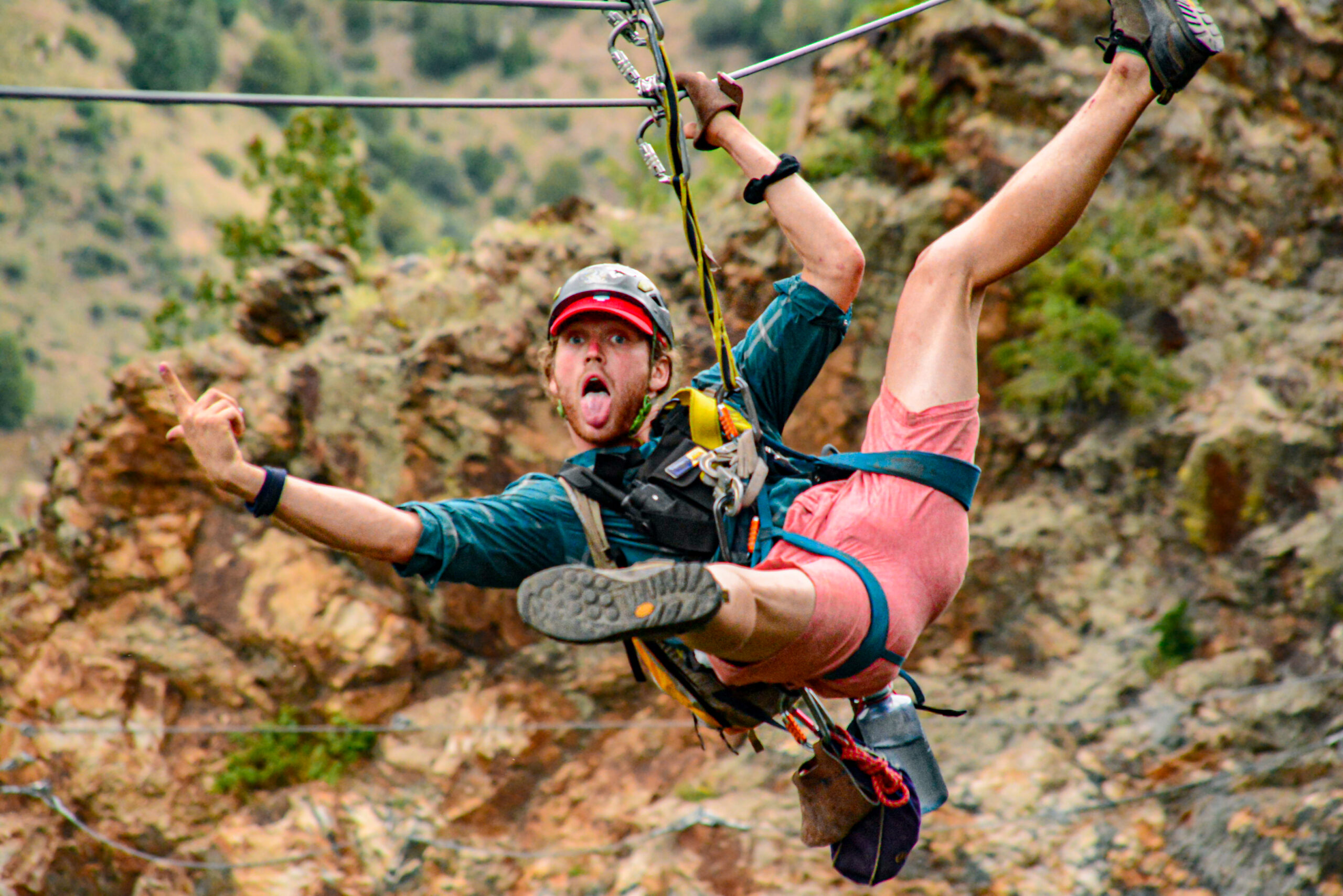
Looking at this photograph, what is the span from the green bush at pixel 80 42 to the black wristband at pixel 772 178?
144 feet

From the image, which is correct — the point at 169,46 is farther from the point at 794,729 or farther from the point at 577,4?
the point at 794,729

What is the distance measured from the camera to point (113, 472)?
26.8ft

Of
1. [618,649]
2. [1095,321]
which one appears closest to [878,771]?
[618,649]

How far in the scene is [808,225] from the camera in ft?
10.9

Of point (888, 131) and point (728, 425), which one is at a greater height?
point (888, 131)

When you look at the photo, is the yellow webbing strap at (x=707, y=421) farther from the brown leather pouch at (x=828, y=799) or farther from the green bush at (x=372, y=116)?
the green bush at (x=372, y=116)

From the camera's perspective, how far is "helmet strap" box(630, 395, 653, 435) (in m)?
3.44

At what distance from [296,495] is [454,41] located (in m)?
52.2

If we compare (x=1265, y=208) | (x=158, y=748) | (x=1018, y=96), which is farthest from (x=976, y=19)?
(x=158, y=748)

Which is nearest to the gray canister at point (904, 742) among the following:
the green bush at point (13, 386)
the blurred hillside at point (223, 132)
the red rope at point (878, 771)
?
the red rope at point (878, 771)

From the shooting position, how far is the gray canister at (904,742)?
3939 mm

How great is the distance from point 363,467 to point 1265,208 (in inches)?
277

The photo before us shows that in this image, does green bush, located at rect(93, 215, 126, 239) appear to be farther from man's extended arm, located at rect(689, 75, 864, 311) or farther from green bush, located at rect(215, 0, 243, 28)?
man's extended arm, located at rect(689, 75, 864, 311)

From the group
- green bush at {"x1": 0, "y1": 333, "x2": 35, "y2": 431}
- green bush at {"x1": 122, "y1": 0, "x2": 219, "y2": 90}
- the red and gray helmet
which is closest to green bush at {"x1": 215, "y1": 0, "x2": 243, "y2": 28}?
green bush at {"x1": 122, "y1": 0, "x2": 219, "y2": 90}
